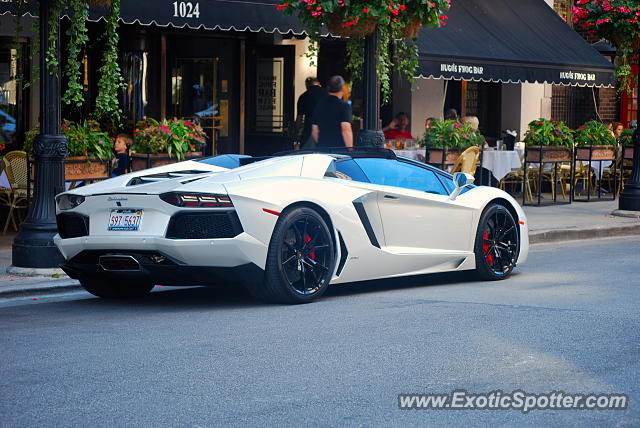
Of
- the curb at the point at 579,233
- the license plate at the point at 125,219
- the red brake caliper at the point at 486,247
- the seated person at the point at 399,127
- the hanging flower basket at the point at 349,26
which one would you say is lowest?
the curb at the point at 579,233

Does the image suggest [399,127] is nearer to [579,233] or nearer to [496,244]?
[579,233]

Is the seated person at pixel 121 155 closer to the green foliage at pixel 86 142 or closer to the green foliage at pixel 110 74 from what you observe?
the green foliage at pixel 86 142

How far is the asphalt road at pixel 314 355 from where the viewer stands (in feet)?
18.3

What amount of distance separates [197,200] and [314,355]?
6.44 feet

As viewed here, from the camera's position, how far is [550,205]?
2012cm

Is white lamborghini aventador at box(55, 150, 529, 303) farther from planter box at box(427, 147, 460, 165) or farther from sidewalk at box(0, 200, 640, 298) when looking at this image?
planter box at box(427, 147, 460, 165)

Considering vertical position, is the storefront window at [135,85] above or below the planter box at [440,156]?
above

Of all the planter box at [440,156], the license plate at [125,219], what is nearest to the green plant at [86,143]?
the license plate at [125,219]

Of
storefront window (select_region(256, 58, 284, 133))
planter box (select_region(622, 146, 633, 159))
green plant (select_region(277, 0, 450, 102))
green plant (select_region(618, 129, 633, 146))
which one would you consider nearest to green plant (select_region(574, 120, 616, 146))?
planter box (select_region(622, 146, 633, 159))

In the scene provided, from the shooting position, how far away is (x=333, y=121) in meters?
14.0

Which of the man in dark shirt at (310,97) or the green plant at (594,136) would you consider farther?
the green plant at (594,136)

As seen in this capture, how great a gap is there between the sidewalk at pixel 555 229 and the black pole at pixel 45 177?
290 mm

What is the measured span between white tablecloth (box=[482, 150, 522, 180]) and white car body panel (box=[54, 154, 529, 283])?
27.4ft

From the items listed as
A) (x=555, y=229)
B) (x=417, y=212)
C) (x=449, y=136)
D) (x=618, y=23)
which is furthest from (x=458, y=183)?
(x=618, y=23)
